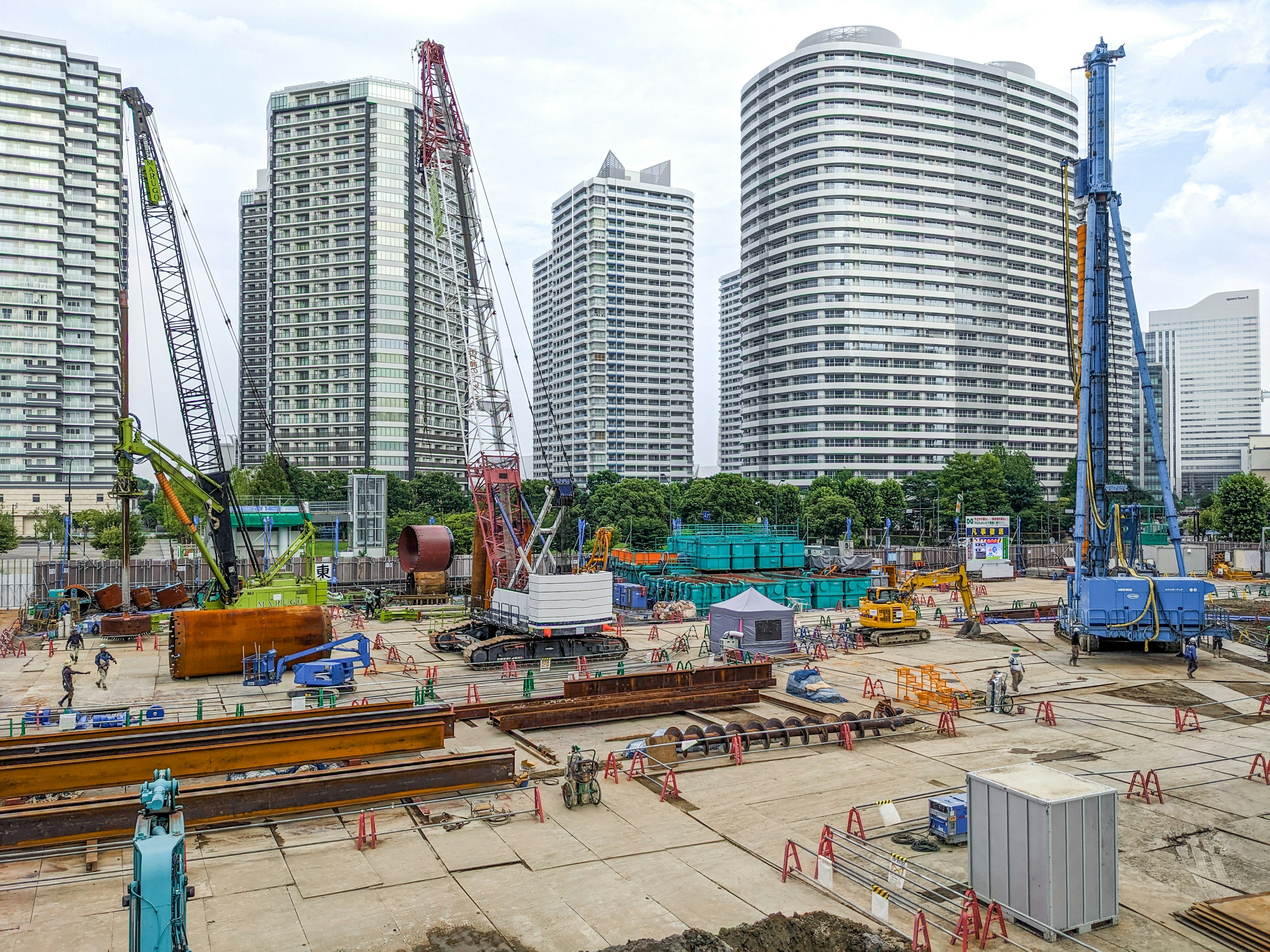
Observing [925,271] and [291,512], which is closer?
[291,512]

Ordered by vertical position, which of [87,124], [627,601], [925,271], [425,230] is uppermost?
[87,124]

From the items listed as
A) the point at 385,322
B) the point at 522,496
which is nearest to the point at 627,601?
the point at 522,496

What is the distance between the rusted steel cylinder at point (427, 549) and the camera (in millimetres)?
52438

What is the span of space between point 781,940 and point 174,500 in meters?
34.8

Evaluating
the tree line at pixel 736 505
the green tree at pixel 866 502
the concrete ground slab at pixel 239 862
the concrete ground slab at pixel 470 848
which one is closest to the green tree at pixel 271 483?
the tree line at pixel 736 505

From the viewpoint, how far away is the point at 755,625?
1460 inches

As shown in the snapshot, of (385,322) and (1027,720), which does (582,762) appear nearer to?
(1027,720)

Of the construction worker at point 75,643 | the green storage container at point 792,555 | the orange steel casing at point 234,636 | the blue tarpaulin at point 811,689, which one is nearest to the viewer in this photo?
the blue tarpaulin at point 811,689

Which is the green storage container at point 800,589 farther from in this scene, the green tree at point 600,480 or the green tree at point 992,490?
the green tree at point 600,480

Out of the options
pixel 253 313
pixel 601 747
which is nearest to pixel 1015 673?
pixel 601 747

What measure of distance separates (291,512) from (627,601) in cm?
4207

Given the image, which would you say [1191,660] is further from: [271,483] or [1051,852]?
[271,483]

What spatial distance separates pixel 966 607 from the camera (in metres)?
43.4

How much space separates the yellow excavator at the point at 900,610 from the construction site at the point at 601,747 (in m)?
0.16
